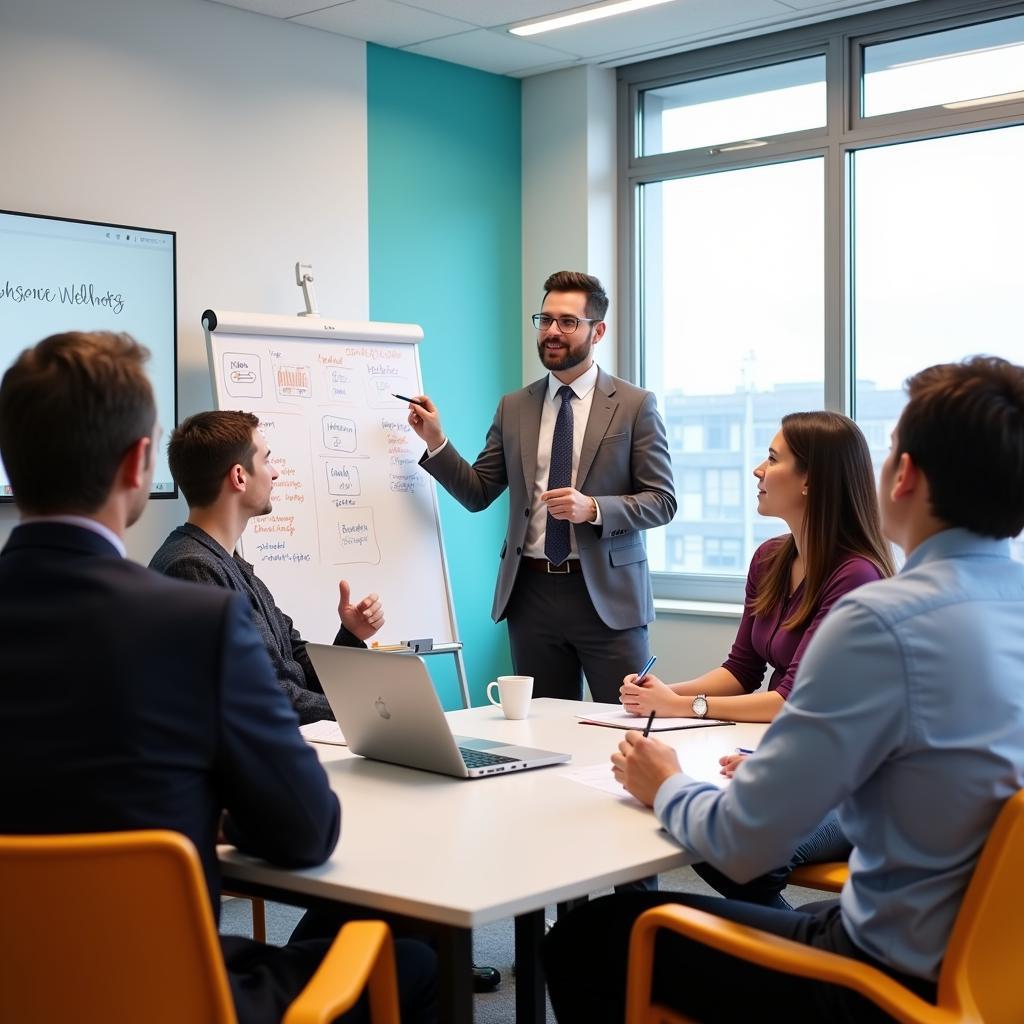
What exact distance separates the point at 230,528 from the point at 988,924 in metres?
1.84

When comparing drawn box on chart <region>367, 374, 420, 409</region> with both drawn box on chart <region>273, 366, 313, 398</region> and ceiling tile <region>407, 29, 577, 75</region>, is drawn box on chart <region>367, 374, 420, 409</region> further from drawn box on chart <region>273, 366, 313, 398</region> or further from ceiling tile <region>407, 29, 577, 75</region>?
ceiling tile <region>407, 29, 577, 75</region>

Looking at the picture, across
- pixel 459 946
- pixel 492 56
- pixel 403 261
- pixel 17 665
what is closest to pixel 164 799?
pixel 17 665

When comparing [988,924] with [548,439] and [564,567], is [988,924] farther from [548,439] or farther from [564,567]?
[548,439]

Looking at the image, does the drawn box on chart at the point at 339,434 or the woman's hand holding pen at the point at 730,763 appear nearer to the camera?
the woman's hand holding pen at the point at 730,763

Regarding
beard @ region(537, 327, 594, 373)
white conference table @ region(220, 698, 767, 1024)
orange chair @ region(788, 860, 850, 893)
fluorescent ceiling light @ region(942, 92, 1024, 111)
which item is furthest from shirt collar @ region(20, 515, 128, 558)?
fluorescent ceiling light @ region(942, 92, 1024, 111)

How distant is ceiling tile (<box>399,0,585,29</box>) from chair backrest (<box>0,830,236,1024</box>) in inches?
152

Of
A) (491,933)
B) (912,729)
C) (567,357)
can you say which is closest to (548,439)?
(567,357)

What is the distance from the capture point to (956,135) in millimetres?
4805

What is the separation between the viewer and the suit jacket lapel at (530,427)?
431 centimetres

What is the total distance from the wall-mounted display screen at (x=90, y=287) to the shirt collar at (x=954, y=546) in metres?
2.63

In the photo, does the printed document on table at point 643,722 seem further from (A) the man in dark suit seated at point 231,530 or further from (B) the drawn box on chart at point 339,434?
(B) the drawn box on chart at point 339,434

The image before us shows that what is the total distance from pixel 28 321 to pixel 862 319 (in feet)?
9.90

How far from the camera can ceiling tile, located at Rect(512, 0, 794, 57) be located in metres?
4.76

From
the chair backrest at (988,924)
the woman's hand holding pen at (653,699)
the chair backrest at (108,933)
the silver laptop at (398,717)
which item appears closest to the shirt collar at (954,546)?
the chair backrest at (988,924)
